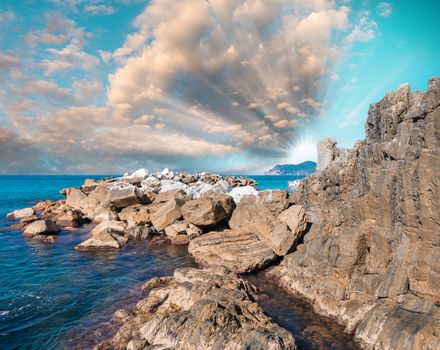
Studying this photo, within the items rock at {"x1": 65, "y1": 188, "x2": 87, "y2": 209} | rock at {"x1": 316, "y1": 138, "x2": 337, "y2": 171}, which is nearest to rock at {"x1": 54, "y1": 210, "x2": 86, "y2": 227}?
A: rock at {"x1": 65, "y1": 188, "x2": 87, "y2": 209}

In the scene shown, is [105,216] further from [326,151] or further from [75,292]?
[326,151]

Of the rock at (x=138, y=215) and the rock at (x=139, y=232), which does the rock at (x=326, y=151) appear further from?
the rock at (x=138, y=215)

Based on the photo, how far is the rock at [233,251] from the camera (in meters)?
26.7

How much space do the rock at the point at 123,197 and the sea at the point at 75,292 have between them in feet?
42.3

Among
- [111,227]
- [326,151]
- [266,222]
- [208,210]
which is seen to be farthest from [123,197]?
[326,151]

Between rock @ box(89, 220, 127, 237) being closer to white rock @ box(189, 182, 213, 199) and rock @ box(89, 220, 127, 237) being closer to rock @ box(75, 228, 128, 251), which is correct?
rock @ box(75, 228, 128, 251)

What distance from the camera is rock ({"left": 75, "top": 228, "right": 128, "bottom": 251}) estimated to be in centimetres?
3406

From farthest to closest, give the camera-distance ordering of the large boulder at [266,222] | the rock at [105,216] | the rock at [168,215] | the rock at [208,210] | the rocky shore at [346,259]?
the rock at [105,216], the rock at [168,215], the rock at [208,210], the large boulder at [266,222], the rocky shore at [346,259]

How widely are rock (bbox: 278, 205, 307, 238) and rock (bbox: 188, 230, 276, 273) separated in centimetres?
337

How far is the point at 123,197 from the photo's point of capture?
160ft

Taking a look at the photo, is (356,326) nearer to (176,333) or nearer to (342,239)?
(342,239)

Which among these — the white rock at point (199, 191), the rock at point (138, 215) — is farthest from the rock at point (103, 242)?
the white rock at point (199, 191)

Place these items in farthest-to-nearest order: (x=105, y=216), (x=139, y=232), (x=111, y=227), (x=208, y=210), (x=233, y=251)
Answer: (x=105, y=216), (x=111, y=227), (x=139, y=232), (x=208, y=210), (x=233, y=251)

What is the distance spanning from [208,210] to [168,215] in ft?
24.0
